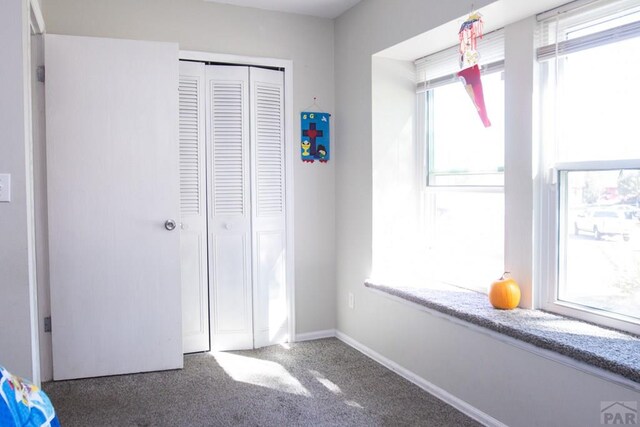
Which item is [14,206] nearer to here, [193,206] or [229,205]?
[193,206]

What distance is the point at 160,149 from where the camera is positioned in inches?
126

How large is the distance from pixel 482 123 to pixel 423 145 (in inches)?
22.9

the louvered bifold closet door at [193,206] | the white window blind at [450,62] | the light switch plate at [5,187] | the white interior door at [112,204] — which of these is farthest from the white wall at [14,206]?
the white window blind at [450,62]

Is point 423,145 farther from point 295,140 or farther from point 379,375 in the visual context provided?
point 379,375

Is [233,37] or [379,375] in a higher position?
[233,37]

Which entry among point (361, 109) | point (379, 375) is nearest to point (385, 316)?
point (379, 375)

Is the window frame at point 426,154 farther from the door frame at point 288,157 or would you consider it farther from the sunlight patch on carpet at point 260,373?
the sunlight patch on carpet at point 260,373

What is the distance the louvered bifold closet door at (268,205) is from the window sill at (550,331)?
1.10 metres

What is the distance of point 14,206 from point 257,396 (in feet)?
5.06

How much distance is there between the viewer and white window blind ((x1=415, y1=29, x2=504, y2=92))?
9.29ft

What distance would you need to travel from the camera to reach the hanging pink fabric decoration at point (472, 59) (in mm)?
2482

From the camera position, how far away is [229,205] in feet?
11.8

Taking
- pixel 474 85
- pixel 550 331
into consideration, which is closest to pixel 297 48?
pixel 474 85

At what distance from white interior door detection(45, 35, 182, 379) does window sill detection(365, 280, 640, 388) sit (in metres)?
1.54
